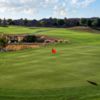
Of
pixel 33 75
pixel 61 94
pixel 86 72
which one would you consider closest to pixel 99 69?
pixel 86 72

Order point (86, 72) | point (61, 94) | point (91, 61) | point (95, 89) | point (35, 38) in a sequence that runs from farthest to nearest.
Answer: point (35, 38), point (91, 61), point (86, 72), point (95, 89), point (61, 94)

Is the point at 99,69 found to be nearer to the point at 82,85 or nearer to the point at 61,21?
the point at 82,85

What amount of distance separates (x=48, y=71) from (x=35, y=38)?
155 ft

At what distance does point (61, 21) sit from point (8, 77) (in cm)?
13073

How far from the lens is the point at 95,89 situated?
1677 centimetres

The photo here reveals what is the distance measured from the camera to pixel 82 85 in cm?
1747

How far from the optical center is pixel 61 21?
488 ft

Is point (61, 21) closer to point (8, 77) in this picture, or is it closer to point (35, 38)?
point (35, 38)

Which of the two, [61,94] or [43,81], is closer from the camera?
[61,94]

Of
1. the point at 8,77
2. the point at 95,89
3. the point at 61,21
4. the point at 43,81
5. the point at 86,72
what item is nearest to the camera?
the point at 95,89

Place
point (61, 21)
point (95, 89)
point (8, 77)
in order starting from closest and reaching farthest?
point (95, 89), point (8, 77), point (61, 21)

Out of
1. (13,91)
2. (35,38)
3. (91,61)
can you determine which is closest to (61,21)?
(35,38)

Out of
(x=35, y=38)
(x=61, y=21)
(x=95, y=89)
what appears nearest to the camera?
(x=95, y=89)

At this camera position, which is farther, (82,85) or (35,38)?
(35,38)
